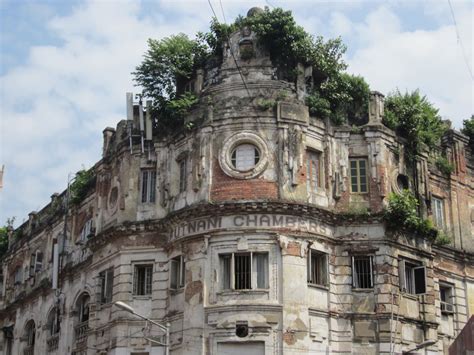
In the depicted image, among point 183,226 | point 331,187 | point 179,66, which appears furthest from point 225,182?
point 179,66

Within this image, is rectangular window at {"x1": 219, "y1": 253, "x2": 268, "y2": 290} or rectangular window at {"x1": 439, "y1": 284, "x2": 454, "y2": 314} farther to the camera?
rectangular window at {"x1": 439, "y1": 284, "x2": 454, "y2": 314}

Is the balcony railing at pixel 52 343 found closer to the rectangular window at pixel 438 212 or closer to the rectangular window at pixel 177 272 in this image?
the rectangular window at pixel 177 272

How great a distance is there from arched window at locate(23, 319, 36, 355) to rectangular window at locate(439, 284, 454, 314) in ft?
68.1

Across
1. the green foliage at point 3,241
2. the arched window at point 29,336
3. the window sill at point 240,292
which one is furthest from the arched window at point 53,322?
the window sill at point 240,292

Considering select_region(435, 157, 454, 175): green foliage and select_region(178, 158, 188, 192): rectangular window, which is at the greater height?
select_region(435, 157, 454, 175): green foliage

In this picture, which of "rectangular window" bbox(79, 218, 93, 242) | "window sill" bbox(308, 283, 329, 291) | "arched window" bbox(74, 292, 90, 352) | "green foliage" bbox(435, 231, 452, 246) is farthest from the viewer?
"rectangular window" bbox(79, 218, 93, 242)

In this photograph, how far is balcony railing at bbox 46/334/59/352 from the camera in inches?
1455

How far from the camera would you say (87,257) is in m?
34.8

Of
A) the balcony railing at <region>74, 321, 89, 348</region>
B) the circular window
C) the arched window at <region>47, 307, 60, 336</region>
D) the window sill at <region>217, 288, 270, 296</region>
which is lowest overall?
the balcony railing at <region>74, 321, 89, 348</region>

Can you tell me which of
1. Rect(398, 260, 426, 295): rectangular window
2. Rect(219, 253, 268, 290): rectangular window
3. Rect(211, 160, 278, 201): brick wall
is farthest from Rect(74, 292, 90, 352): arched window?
Rect(398, 260, 426, 295): rectangular window

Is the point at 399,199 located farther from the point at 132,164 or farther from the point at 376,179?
the point at 132,164

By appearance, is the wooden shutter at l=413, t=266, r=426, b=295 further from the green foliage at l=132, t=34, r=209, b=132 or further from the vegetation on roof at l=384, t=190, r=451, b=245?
the green foliage at l=132, t=34, r=209, b=132

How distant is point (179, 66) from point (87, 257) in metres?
9.15

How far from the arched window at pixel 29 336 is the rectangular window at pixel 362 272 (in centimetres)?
1937
